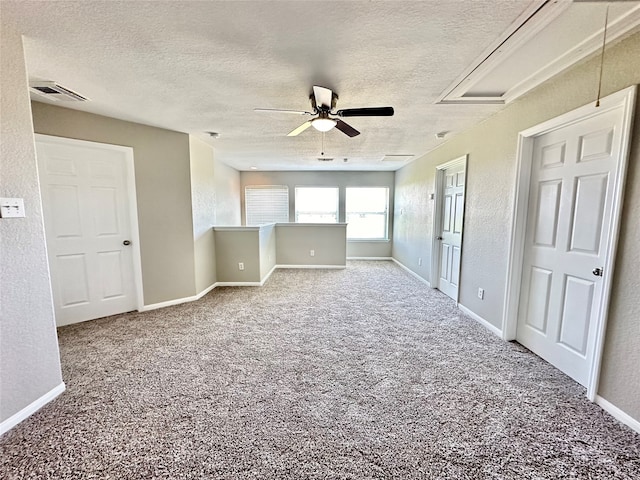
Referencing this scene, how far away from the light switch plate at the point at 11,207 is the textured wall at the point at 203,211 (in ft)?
6.97

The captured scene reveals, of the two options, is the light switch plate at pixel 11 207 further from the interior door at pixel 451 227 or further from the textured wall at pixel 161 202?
the interior door at pixel 451 227

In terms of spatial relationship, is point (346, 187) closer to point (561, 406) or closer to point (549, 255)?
point (549, 255)

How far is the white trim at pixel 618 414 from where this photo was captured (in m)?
1.56

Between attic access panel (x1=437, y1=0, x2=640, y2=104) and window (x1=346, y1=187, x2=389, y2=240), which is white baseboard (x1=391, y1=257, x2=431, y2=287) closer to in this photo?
window (x1=346, y1=187, x2=389, y2=240)

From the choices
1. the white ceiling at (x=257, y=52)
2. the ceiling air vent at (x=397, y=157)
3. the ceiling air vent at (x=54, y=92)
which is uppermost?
the white ceiling at (x=257, y=52)

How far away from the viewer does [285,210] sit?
688 centimetres

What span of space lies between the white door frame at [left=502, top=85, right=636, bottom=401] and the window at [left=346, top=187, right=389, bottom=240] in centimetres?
439

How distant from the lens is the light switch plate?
1.52 meters

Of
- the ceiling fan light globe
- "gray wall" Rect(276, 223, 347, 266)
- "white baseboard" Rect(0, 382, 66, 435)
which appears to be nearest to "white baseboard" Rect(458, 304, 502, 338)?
the ceiling fan light globe

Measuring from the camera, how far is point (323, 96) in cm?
208

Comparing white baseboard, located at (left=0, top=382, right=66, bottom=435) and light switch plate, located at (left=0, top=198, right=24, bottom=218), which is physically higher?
light switch plate, located at (left=0, top=198, right=24, bottom=218)

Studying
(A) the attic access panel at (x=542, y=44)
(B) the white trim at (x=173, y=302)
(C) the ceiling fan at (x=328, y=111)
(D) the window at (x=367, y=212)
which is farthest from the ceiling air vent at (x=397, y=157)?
(B) the white trim at (x=173, y=302)

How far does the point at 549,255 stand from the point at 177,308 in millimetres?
4161

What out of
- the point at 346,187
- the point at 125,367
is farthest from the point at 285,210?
the point at 125,367
